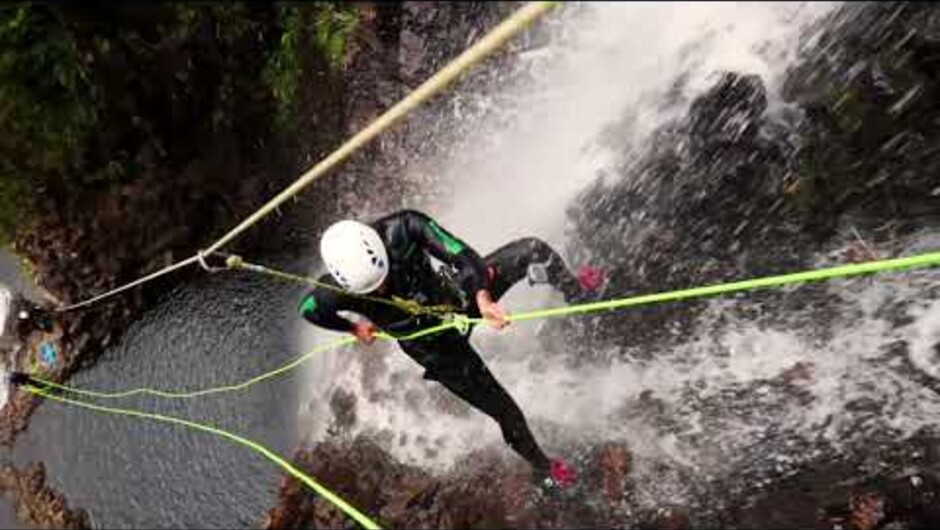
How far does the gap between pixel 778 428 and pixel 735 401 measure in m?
0.35

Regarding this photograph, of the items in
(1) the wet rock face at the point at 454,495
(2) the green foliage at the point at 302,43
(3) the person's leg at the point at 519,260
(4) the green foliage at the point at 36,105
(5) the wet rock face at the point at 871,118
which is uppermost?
(2) the green foliage at the point at 302,43

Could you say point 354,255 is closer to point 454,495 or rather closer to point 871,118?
point 454,495

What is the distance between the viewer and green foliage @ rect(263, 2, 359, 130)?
6613 mm

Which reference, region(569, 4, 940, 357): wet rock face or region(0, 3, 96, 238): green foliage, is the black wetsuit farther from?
region(0, 3, 96, 238): green foliage

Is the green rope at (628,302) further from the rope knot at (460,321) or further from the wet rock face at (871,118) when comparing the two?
the wet rock face at (871,118)

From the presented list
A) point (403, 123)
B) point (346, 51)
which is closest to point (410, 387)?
point (403, 123)

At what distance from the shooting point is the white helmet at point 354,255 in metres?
4.75

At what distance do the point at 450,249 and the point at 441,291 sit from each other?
1.63 feet

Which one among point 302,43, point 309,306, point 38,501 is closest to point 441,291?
point 309,306

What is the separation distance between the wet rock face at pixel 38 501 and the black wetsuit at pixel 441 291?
3.18m

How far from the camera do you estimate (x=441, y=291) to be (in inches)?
209

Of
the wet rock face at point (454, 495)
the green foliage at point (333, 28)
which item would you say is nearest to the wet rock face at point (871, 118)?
the wet rock face at point (454, 495)

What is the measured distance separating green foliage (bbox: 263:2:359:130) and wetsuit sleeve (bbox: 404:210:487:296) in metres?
2.37

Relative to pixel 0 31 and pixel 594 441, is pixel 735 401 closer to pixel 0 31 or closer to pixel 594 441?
pixel 594 441
